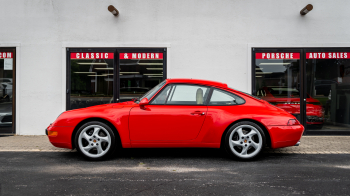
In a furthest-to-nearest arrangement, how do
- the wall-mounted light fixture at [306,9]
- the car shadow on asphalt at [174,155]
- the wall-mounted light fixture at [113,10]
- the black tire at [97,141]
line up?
the wall-mounted light fixture at [113,10] < the wall-mounted light fixture at [306,9] < the car shadow on asphalt at [174,155] < the black tire at [97,141]

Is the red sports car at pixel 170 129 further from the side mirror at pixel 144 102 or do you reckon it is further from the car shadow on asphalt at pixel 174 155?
the car shadow on asphalt at pixel 174 155

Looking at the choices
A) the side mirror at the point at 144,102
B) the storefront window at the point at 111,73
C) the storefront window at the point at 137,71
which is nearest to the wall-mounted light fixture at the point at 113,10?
the storefront window at the point at 111,73

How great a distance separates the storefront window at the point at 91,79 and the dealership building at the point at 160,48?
40 millimetres

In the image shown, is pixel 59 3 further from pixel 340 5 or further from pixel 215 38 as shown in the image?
pixel 340 5

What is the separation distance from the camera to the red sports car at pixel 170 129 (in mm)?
4293

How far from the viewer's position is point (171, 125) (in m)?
4.30

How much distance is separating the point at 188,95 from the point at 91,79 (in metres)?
4.05

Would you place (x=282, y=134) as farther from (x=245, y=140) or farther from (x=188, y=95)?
(x=188, y=95)

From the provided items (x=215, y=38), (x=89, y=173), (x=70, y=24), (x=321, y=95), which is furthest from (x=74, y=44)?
(x=321, y=95)

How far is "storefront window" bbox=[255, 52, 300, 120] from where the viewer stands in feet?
24.5

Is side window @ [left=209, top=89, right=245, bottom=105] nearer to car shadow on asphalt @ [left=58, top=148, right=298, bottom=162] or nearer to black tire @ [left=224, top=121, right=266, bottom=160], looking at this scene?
black tire @ [left=224, top=121, right=266, bottom=160]

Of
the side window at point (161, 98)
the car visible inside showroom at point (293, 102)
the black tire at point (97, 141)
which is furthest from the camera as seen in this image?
the car visible inside showroom at point (293, 102)

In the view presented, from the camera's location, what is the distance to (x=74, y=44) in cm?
749

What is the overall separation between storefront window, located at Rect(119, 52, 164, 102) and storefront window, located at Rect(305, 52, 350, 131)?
4.27 metres
